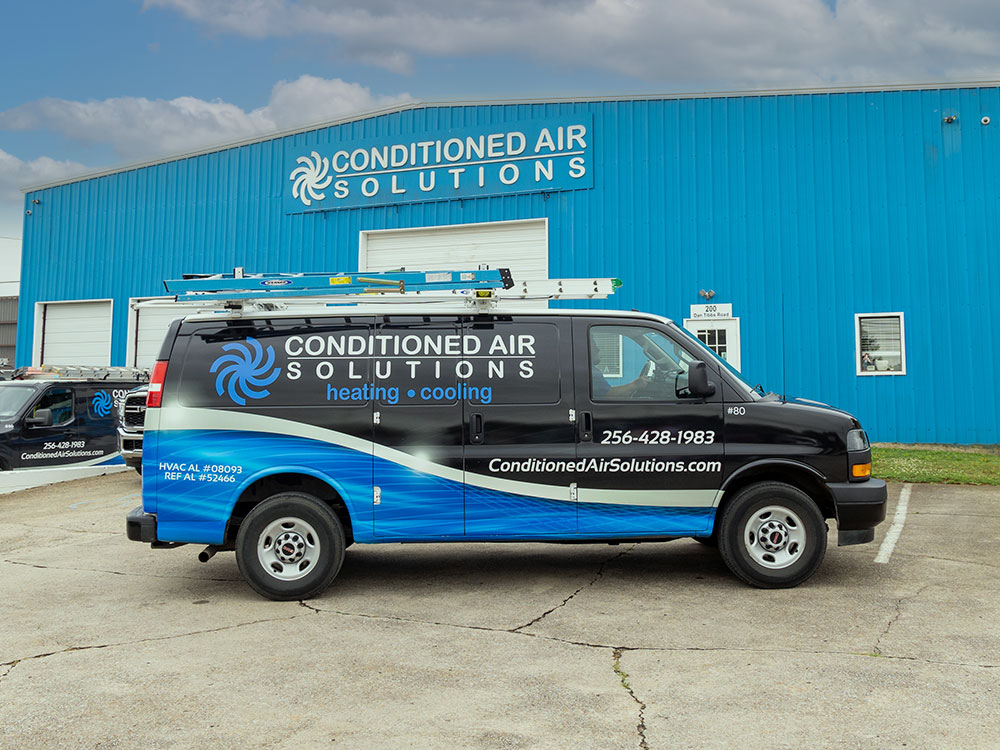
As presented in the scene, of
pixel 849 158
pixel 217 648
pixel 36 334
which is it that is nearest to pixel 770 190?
pixel 849 158

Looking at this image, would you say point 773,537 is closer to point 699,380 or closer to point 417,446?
point 699,380

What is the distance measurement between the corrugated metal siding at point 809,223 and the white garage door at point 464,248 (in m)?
0.28

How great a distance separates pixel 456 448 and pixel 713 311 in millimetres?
11656

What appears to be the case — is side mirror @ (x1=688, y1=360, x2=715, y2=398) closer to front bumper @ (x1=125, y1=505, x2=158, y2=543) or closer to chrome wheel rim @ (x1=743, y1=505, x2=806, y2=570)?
chrome wheel rim @ (x1=743, y1=505, x2=806, y2=570)

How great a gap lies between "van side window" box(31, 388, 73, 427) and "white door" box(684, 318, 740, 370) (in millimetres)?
11066

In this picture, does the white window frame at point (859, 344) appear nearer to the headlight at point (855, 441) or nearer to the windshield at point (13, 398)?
the headlight at point (855, 441)

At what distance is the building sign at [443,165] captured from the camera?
1814 centimetres

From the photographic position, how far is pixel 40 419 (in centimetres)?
1341

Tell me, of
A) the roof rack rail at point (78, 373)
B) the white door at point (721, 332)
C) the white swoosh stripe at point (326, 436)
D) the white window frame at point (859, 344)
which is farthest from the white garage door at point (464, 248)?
the white swoosh stripe at point (326, 436)

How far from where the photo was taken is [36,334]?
79.9ft

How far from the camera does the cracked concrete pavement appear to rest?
3883 millimetres

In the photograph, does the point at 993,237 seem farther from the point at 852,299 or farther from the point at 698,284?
the point at 698,284

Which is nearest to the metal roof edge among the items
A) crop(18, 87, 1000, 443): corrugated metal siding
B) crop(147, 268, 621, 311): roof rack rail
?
crop(18, 87, 1000, 443): corrugated metal siding

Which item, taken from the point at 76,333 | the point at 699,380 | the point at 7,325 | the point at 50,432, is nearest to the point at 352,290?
the point at 699,380
